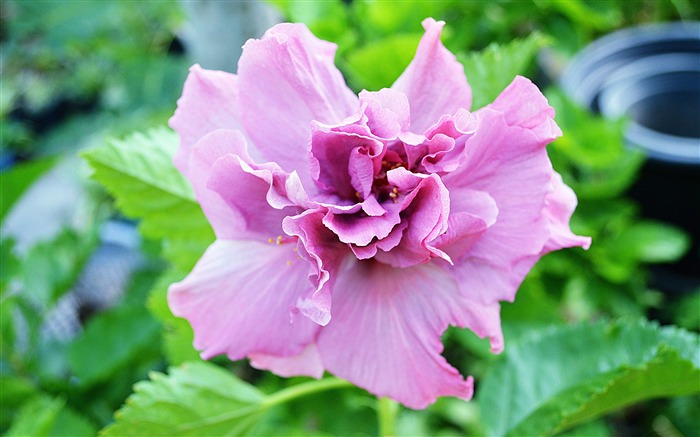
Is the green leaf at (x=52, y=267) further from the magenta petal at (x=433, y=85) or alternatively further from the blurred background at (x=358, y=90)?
the magenta petal at (x=433, y=85)

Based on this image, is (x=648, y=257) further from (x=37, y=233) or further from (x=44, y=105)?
(x=44, y=105)

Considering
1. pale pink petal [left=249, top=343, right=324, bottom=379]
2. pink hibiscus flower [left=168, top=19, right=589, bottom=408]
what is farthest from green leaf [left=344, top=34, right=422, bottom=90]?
pale pink petal [left=249, top=343, right=324, bottom=379]

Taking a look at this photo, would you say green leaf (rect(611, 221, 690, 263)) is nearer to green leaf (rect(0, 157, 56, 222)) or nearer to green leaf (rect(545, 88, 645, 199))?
green leaf (rect(545, 88, 645, 199))

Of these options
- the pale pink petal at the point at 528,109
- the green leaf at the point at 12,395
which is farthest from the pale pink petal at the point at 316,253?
the green leaf at the point at 12,395

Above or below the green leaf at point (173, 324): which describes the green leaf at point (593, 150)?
below

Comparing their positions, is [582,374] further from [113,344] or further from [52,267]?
[52,267]

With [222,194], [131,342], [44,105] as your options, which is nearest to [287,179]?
[222,194]

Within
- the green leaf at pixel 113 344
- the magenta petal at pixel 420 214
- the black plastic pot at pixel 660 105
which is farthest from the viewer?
the black plastic pot at pixel 660 105

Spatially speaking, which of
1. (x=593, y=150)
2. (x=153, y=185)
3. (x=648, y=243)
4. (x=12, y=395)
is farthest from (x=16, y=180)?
(x=648, y=243)
